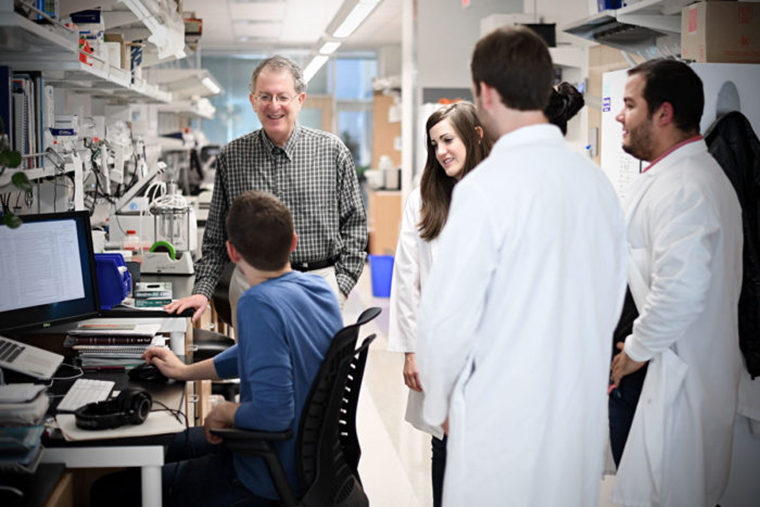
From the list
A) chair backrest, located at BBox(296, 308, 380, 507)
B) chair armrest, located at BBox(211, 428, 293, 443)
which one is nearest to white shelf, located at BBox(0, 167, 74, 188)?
chair armrest, located at BBox(211, 428, 293, 443)

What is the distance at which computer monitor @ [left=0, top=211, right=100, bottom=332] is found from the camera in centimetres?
221

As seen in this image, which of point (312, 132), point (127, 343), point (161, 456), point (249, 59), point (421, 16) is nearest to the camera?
point (161, 456)

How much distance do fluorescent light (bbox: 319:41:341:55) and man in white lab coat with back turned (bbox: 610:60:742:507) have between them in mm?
4196

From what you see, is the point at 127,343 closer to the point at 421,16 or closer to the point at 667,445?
the point at 667,445

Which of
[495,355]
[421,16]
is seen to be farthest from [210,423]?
[421,16]

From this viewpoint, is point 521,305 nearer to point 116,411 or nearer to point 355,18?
point 116,411

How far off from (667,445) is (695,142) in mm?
865

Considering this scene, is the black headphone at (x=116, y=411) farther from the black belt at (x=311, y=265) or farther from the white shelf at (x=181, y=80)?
the white shelf at (x=181, y=80)

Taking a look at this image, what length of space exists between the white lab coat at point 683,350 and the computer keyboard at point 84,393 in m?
1.47

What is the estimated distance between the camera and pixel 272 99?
2.78 meters

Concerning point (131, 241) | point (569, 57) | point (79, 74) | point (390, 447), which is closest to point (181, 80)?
point (131, 241)

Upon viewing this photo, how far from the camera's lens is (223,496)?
6.15 ft

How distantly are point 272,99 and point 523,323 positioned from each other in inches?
60.9

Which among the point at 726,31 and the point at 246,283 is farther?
the point at 246,283
